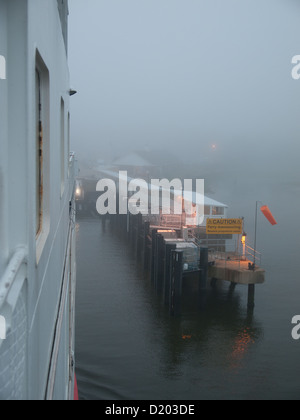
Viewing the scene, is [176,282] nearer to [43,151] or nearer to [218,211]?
[218,211]

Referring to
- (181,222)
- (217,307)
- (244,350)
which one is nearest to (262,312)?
(217,307)

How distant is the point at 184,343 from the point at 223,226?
5.89 m

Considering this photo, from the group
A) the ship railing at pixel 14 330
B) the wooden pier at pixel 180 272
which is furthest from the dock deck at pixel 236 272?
the ship railing at pixel 14 330

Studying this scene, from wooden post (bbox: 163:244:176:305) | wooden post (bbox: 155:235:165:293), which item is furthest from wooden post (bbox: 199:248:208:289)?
wooden post (bbox: 155:235:165:293)

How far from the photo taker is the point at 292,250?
28234 millimetres

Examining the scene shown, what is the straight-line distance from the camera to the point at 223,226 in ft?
55.9

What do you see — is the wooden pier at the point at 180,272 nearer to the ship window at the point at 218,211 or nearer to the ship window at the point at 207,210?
the ship window at the point at 207,210

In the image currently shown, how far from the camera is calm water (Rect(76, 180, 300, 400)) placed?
980cm

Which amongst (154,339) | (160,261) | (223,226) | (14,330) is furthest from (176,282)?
(14,330)

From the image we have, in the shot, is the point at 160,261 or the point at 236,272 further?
the point at 160,261

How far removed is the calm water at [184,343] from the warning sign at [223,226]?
2.30 m

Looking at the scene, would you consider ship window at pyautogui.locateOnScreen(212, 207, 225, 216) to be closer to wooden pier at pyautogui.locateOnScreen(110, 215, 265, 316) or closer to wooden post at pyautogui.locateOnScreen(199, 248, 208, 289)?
wooden pier at pyautogui.locateOnScreen(110, 215, 265, 316)
